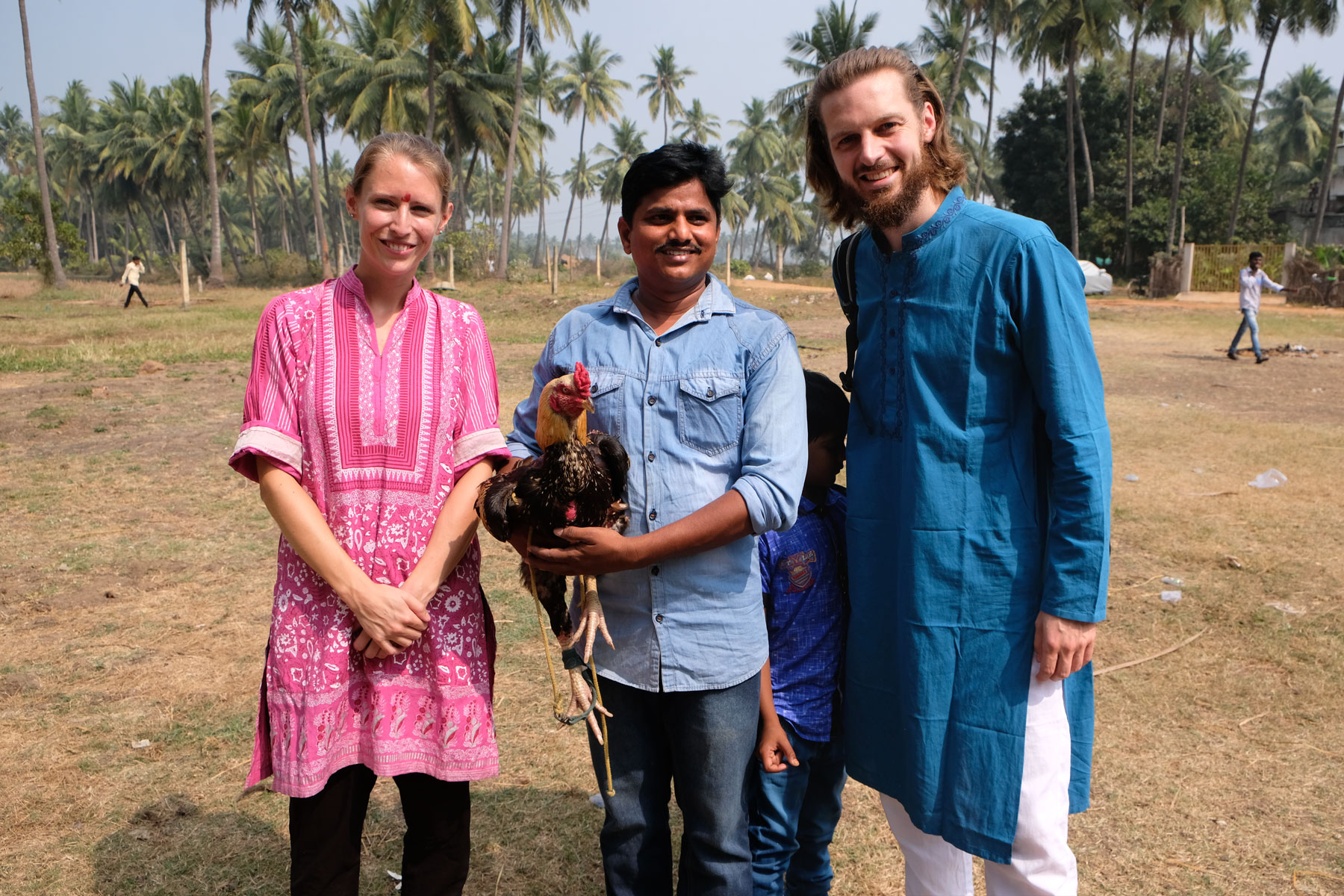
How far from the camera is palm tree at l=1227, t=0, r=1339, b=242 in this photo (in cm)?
2838

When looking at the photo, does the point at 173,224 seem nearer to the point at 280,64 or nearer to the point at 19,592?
the point at 280,64

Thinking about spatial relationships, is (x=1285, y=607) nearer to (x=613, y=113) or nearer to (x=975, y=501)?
(x=975, y=501)

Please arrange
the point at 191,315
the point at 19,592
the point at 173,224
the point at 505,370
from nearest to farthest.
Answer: the point at 19,592, the point at 505,370, the point at 191,315, the point at 173,224

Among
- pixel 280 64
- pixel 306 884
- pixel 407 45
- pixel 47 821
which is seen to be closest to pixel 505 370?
pixel 47 821

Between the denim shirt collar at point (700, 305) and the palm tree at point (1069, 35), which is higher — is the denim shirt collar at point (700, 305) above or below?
below

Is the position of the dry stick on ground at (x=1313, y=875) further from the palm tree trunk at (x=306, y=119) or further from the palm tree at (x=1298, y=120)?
the palm tree at (x=1298, y=120)

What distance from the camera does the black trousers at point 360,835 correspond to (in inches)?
81.2

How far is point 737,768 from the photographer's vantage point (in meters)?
2.00

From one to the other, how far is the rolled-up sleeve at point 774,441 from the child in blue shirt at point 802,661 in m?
0.28

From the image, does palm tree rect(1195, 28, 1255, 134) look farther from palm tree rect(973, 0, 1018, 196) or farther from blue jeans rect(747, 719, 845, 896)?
blue jeans rect(747, 719, 845, 896)

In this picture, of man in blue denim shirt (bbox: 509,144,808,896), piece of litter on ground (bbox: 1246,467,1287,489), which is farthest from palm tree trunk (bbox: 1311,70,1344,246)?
man in blue denim shirt (bbox: 509,144,808,896)

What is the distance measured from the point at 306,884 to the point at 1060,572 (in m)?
1.87

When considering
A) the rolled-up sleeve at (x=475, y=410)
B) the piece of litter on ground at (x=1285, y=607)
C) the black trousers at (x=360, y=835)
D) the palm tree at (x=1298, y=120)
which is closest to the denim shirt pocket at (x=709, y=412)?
the rolled-up sleeve at (x=475, y=410)

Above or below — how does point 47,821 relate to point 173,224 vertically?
below
